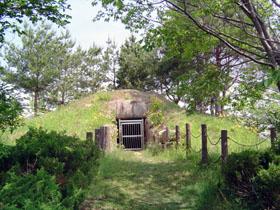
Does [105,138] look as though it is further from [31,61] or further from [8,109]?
[31,61]

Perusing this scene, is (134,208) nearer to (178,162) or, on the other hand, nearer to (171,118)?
(178,162)

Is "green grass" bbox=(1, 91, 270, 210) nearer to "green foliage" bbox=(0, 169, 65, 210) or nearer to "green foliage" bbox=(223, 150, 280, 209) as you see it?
"green foliage" bbox=(223, 150, 280, 209)

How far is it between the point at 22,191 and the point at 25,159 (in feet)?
6.42

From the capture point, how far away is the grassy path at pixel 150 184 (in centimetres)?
677

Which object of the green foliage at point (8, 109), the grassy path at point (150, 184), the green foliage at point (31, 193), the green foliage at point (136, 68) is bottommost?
the grassy path at point (150, 184)

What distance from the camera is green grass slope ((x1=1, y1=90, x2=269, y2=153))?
1776cm

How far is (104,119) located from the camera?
1923 centimetres

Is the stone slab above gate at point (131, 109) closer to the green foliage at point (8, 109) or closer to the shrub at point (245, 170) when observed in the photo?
the shrub at point (245, 170)

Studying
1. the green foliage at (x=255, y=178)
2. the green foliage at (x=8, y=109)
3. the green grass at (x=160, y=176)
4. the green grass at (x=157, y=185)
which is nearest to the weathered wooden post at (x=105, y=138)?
the green grass at (x=160, y=176)

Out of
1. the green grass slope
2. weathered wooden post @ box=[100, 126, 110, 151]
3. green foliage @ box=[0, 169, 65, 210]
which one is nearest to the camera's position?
green foliage @ box=[0, 169, 65, 210]

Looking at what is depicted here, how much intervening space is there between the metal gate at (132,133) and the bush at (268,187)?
47.8 ft

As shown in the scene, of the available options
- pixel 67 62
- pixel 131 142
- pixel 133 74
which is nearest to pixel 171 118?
pixel 131 142

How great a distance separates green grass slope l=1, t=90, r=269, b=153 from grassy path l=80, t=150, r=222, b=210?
635 cm

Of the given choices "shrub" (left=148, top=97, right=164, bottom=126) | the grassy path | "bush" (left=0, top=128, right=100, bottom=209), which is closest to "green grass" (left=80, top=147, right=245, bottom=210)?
the grassy path
